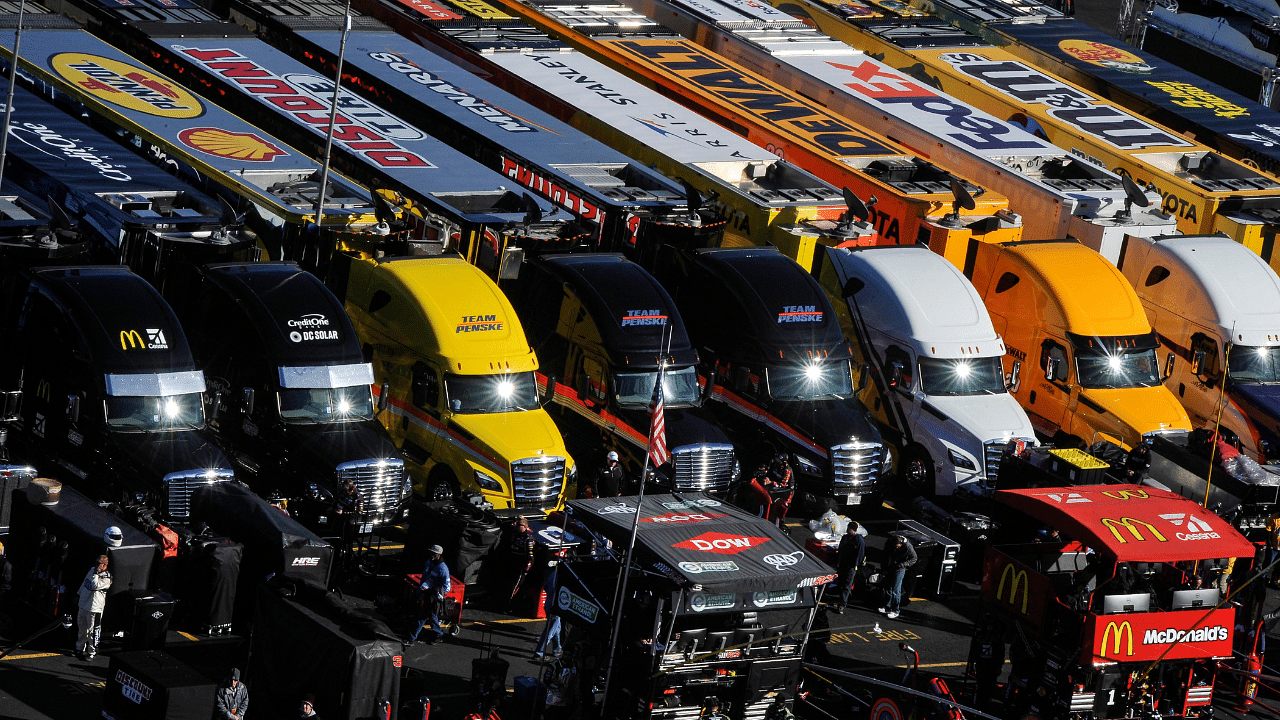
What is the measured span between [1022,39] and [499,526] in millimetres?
29504

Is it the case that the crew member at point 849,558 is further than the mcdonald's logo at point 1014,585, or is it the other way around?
the crew member at point 849,558

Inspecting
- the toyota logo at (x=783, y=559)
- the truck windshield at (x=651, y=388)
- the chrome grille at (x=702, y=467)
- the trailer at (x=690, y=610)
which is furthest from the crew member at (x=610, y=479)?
the toyota logo at (x=783, y=559)

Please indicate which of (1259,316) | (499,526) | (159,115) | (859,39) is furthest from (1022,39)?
(499,526)

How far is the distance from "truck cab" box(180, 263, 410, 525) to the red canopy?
9402 millimetres

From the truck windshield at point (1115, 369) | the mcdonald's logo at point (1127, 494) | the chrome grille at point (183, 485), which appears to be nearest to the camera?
the mcdonald's logo at point (1127, 494)

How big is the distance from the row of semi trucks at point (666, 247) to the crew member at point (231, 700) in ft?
23.8

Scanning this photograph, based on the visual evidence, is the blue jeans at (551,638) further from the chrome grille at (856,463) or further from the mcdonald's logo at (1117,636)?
the chrome grille at (856,463)

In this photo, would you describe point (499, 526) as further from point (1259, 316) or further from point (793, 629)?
point (1259, 316)

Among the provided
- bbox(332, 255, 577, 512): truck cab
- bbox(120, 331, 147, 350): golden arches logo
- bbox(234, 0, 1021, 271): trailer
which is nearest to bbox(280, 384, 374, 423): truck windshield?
bbox(332, 255, 577, 512): truck cab

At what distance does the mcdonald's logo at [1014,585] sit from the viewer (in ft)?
78.5

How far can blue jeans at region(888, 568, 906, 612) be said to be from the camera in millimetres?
27250

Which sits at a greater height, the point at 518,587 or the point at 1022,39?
the point at 1022,39

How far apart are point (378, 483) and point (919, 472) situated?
9.81m

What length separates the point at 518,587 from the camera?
1024 inches
